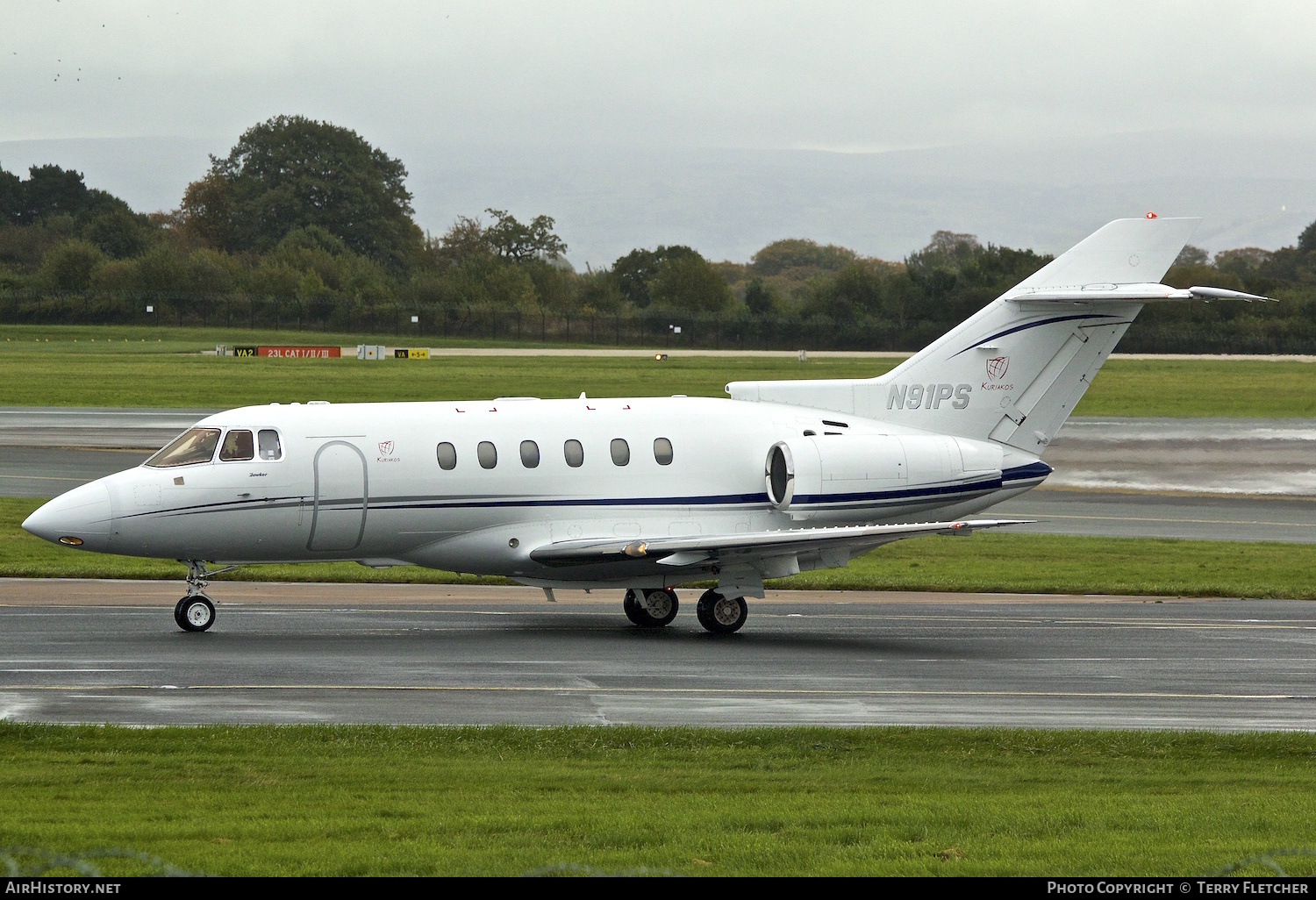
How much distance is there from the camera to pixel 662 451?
75.0 feet

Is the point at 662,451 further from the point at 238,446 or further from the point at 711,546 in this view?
the point at 238,446

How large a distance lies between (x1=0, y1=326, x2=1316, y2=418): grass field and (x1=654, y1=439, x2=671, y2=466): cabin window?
4295cm

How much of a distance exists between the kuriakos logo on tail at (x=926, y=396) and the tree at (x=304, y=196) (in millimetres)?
155731

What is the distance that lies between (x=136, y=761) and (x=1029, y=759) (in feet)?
26.5

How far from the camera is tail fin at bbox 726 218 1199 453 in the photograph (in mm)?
24719

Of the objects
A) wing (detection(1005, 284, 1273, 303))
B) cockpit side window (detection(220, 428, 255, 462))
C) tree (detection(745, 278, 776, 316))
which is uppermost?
tree (detection(745, 278, 776, 316))

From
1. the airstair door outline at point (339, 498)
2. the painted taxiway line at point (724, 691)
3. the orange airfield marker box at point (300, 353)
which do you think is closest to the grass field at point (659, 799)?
the painted taxiway line at point (724, 691)

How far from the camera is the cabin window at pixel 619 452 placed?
74.2 ft

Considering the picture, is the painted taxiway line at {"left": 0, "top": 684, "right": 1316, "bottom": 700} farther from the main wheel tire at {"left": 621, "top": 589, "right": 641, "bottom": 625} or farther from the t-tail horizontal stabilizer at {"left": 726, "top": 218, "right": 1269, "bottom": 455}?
the t-tail horizontal stabilizer at {"left": 726, "top": 218, "right": 1269, "bottom": 455}

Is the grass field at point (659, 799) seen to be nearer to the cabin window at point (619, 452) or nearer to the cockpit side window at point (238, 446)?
the cockpit side window at point (238, 446)

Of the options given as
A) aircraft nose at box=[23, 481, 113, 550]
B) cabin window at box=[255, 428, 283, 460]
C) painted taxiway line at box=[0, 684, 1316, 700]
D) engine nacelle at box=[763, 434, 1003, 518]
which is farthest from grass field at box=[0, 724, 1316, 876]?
engine nacelle at box=[763, 434, 1003, 518]

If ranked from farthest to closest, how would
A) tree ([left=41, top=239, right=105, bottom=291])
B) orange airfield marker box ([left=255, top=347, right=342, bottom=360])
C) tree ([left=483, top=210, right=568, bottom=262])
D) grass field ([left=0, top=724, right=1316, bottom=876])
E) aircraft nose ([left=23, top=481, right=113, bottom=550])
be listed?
tree ([left=483, top=210, right=568, bottom=262]) < tree ([left=41, top=239, right=105, bottom=291]) < orange airfield marker box ([left=255, top=347, right=342, bottom=360]) < aircraft nose ([left=23, top=481, right=113, bottom=550]) < grass field ([left=0, top=724, right=1316, bottom=876])

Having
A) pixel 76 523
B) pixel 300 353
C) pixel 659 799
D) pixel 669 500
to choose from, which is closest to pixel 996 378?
pixel 669 500

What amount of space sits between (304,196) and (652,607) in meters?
162
